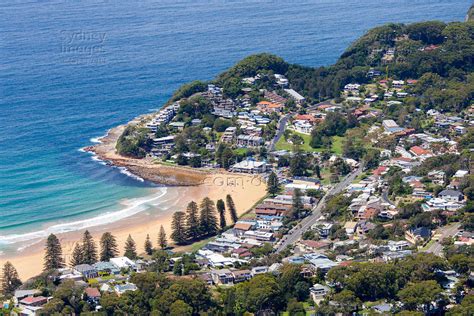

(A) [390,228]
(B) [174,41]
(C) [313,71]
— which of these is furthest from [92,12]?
(A) [390,228]

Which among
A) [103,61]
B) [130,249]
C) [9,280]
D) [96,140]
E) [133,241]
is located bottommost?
[133,241]

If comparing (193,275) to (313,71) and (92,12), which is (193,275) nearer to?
(313,71)

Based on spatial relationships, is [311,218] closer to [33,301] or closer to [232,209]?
[232,209]

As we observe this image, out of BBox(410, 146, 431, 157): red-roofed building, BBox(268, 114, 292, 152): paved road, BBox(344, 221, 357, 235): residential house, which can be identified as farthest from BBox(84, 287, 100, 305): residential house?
BBox(410, 146, 431, 157): red-roofed building

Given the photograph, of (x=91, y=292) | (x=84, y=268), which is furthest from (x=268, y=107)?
(x=91, y=292)

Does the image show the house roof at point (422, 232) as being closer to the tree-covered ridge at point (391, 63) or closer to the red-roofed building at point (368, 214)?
the red-roofed building at point (368, 214)
